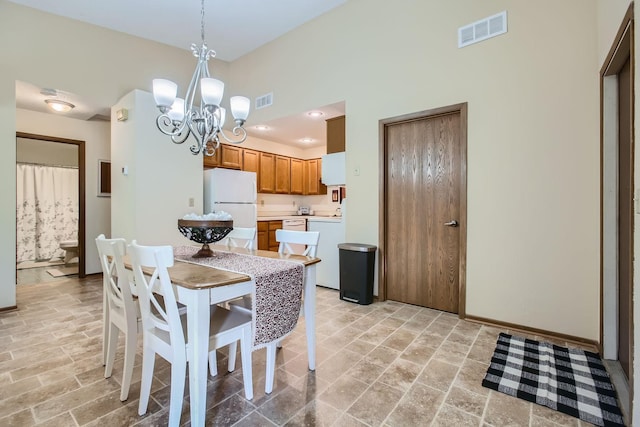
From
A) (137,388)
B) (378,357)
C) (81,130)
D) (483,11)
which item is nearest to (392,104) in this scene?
(483,11)

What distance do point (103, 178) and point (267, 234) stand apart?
9.16 feet

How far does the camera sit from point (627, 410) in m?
1.53

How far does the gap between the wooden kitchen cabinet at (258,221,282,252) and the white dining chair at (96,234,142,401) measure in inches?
128

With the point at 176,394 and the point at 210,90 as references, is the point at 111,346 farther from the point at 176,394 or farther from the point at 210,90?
the point at 210,90

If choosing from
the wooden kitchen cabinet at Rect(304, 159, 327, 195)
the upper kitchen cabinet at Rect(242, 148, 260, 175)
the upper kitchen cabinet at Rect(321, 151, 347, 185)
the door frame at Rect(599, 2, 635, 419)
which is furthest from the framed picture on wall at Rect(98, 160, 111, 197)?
the door frame at Rect(599, 2, 635, 419)

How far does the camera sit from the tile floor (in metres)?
1.58

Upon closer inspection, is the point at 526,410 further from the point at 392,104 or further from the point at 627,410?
the point at 392,104

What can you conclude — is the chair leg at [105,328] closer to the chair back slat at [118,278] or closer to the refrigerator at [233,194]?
the chair back slat at [118,278]

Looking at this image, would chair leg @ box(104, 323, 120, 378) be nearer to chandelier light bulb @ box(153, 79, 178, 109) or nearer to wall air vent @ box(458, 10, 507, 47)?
chandelier light bulb @ box(153, 79, 178, 109)

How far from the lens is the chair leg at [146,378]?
157cm

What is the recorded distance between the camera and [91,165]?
4.83 metres

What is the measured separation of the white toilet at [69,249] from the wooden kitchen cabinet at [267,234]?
346cm

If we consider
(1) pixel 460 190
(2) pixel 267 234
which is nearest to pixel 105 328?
(1) pixel 460 190

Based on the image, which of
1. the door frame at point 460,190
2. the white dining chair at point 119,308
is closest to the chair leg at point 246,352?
the white dining chair at point 119,308
